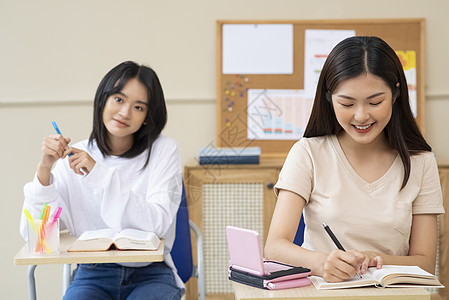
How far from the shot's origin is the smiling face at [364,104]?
1487 millimetres

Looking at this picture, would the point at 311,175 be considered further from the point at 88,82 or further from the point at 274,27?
the point at 88,82

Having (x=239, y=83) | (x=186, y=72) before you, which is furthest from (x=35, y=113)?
(x=239, y=83)

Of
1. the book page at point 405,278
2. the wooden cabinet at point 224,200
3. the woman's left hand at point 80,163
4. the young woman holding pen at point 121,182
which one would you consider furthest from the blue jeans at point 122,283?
the wooden cabinet at point 224,200

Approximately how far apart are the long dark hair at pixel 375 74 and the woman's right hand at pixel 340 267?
447mm

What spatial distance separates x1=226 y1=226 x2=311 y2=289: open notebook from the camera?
1.19 metres

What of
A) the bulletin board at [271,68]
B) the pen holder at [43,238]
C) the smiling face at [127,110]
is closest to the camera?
the pen holder at [43,238]

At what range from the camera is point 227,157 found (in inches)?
114

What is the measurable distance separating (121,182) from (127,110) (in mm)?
301

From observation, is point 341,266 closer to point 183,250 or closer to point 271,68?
point 183,250

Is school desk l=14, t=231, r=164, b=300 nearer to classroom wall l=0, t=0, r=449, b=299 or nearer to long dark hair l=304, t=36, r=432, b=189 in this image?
long dark hair l=304, t=36, r=432, b=189

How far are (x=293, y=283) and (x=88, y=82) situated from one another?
7.69 feet

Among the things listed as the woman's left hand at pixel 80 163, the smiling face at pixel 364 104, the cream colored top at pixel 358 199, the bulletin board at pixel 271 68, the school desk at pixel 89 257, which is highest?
the bulletin board at pixel 271 68

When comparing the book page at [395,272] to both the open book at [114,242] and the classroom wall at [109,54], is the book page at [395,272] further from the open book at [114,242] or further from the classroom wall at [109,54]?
the classroom wall at [109,54]

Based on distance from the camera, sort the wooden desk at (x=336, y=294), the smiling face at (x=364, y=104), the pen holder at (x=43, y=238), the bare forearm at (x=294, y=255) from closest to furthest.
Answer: the wooden desk at (x=336, y=294) → the bare forearm at (x=294, y=255) → the smiling face at (x=364, y=104) → the pen holder at (x=43, y=238)
